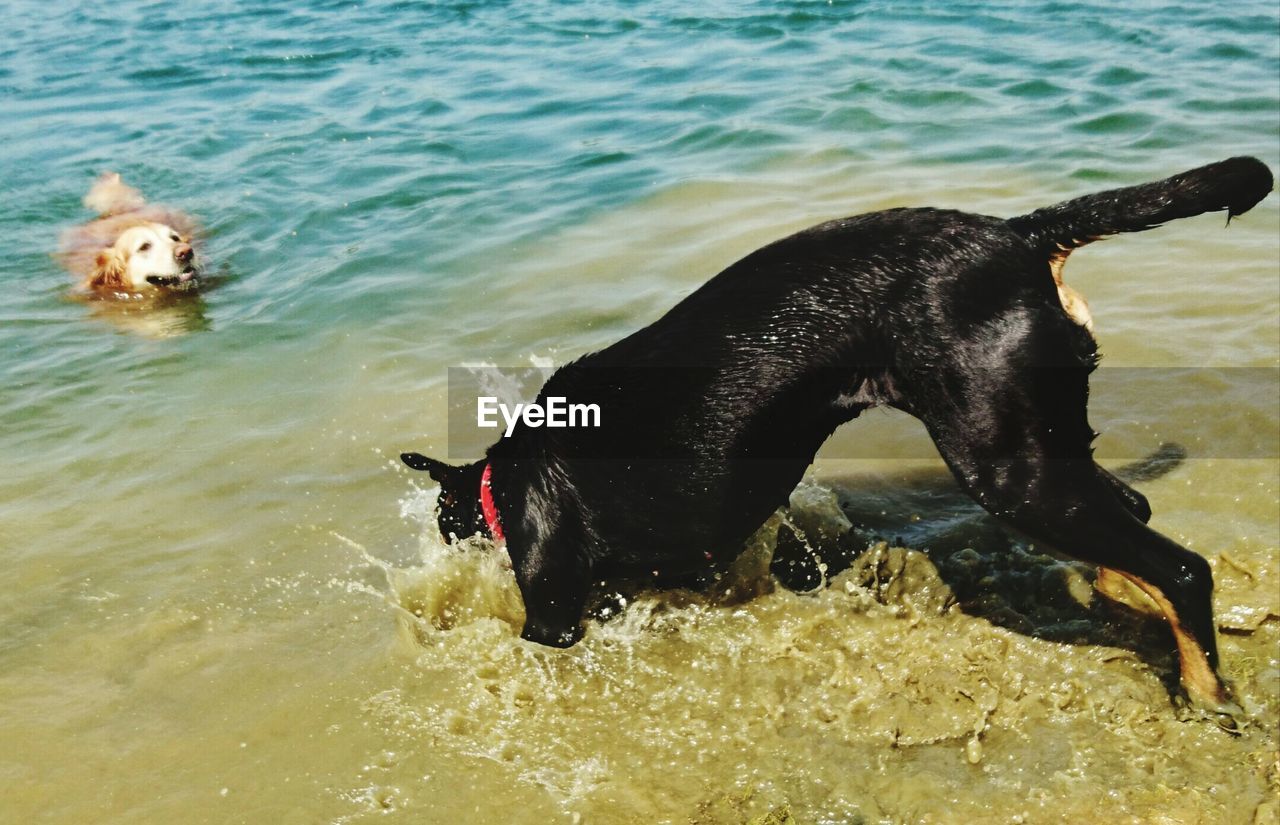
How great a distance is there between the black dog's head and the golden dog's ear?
15.5ft

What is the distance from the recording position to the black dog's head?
3.78 m

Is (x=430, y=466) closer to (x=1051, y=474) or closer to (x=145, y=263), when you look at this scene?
(x=1051, y=474)

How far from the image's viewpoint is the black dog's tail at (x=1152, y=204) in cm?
294

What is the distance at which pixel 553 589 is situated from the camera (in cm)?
354

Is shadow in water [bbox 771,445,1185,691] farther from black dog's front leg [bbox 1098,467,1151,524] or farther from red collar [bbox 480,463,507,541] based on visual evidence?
red collar [bbox 480,463,507,541]

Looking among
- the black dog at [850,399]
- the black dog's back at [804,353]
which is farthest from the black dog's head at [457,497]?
the black dog's back at [804,353]

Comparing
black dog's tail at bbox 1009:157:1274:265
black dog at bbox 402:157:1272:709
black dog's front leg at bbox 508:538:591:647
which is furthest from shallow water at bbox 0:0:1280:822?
black dog's tail at bbox 1009:157:1274:265

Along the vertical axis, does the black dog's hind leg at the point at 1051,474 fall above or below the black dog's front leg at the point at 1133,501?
above

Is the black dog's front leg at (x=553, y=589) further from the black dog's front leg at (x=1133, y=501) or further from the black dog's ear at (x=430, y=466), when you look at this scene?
the black dog's front leg at (x=1133, y=501)

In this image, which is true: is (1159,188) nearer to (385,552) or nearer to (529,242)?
(385,552)

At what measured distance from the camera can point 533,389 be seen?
5.60m

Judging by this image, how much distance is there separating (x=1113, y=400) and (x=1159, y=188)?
219cm

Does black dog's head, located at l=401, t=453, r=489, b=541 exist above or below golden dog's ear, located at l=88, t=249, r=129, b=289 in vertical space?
below

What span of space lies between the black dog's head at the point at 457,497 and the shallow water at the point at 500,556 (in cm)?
11
